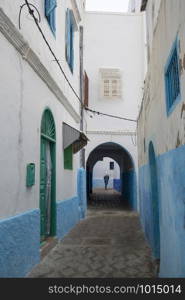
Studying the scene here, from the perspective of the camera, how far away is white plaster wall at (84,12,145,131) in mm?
14609

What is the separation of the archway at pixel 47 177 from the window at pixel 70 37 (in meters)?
2.98

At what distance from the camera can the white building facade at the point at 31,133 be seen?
177 inches

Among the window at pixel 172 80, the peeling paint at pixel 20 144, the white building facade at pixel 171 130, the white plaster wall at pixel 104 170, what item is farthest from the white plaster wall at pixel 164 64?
the white plaster wall at pixel 104 170

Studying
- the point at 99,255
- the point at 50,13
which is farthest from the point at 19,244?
A: the point at 50,13

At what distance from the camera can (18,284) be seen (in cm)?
384

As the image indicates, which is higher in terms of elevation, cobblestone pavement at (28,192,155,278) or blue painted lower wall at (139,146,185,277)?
blue painted lower wall at (139,146,185,277)

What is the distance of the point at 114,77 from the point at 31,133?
9638 mm

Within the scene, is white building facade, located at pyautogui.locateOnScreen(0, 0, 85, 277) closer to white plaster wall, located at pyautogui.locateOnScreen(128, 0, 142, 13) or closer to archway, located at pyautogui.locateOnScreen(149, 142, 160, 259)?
archway, located at pyautogui.locateOnScreen(149, 142, 160, 259)

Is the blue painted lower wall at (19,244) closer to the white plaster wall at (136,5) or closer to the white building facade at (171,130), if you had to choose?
the white building facade at (171,130)

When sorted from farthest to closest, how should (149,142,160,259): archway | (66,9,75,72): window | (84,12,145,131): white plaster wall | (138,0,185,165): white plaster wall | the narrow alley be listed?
(84,12,145,131): white plaster wall, (66,9,75,72): window, (149,142,160,259): archway, the narrow alley, (138,0,185,165): white plaster wall

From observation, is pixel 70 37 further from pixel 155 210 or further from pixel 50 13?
pixel 155 210

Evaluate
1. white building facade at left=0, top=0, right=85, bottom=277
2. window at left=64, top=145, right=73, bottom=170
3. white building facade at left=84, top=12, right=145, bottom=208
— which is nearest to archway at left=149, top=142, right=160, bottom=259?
white building facade at left=0, top=0, right=85, bottom=277

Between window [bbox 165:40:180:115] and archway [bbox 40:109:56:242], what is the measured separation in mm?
3129

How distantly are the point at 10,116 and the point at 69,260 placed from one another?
10.2 ft
